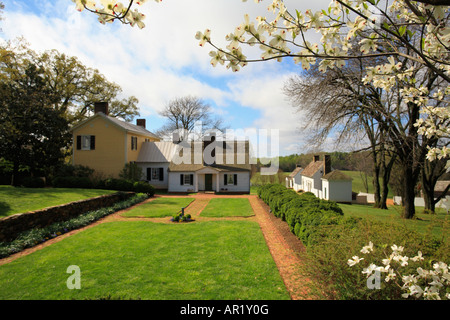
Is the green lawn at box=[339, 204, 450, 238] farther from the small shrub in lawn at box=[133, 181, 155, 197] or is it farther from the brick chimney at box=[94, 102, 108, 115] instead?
the brick chimney at box=[94, 102, 108, 115]

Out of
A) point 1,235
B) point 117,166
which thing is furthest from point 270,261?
point 117,166

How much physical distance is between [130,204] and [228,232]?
33.3ft

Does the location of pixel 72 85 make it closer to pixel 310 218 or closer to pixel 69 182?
pixel 69 182

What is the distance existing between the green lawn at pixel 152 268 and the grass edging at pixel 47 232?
933 mm

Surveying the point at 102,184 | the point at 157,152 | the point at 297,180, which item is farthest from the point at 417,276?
the point at 297,180

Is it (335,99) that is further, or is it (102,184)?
(102,184)

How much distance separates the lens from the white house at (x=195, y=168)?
87.5 ft

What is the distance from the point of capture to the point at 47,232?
32.4 ft


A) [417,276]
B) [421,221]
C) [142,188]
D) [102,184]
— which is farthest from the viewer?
[142,188]

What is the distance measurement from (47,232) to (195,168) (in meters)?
17.5

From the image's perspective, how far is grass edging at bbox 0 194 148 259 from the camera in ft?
27.0

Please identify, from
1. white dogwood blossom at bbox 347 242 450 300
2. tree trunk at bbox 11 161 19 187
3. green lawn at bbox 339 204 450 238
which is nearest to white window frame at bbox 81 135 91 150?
tree trunk at bbox 11 161 19 187

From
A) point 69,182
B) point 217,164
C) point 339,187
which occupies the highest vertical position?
point 217,164

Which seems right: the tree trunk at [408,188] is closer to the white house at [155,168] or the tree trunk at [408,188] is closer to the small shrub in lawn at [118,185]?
the small shrub in lawn at [118,185]
